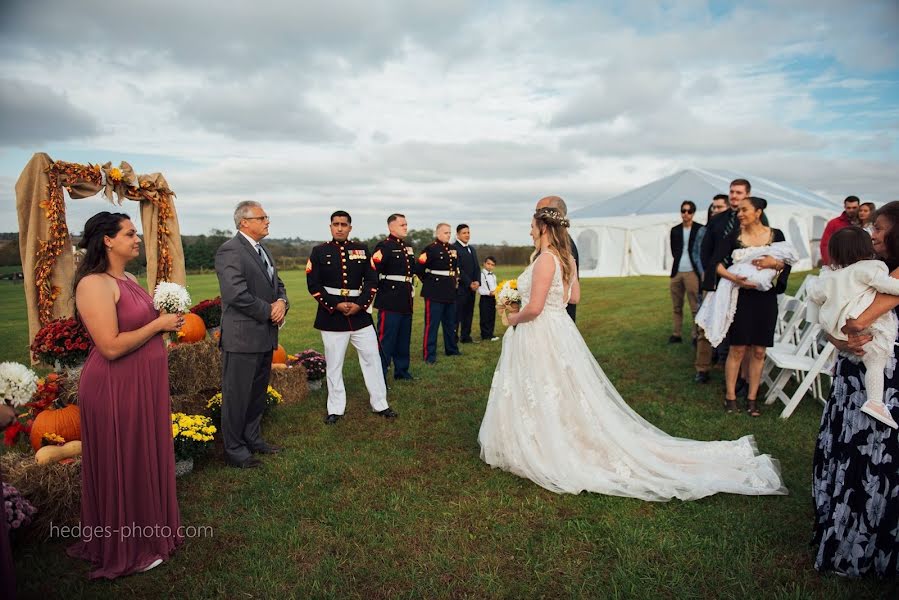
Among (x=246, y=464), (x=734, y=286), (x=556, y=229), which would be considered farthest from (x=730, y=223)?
(x=246, y=464)

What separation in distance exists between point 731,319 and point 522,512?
12.9 ft

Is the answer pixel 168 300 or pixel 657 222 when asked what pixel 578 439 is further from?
pixel 657 222

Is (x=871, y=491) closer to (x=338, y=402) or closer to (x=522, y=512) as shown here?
(x=522, y=512)

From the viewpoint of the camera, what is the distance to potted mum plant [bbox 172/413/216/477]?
16.4 feet

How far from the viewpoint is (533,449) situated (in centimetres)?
495

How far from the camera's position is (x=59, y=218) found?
7.76 m

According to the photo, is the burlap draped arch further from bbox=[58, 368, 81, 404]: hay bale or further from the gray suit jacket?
the gray suit jacket

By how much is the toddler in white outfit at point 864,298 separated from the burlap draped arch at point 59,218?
8.20 m

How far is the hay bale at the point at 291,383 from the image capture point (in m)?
7.39

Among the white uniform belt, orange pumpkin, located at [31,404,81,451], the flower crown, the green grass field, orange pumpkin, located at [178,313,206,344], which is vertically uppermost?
the flower crown

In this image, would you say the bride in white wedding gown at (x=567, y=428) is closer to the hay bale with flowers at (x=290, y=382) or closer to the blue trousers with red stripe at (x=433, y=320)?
the hay bale with flowers at (x=290, y=382)

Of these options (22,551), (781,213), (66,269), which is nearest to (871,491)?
(22,551)

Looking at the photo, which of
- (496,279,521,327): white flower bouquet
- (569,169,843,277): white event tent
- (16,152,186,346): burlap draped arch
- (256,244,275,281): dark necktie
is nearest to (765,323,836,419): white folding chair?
(496,279,521,327): white flower bouquet

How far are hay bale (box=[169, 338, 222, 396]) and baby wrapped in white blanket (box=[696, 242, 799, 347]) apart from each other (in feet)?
19.4
